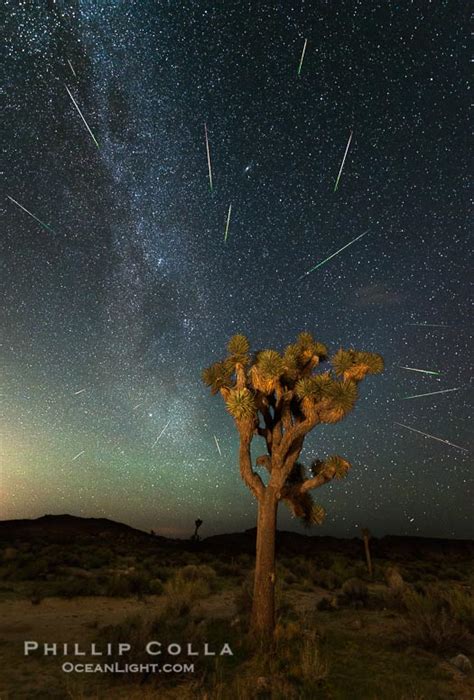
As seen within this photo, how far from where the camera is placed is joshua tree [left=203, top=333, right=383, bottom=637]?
9023mm

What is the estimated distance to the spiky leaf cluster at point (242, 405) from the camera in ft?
30.3

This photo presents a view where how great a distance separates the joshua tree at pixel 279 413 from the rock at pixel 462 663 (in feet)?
10.7

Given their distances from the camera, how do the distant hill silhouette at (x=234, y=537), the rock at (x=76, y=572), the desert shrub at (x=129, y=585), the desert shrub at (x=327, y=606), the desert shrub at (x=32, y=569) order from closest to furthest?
the desert shrub at (x=327, y=606), the desert shrub at (x=129, y=585), the desert shrub at (x=32, y=569), the rock at (x=76, y=572), the distant hill silhouette at (x=234, y=537)

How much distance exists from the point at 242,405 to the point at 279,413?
1149 millimetres

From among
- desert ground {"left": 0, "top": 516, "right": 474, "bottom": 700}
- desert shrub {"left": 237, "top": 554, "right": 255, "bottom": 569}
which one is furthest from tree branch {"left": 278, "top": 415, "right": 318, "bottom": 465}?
desert shrub {"left": 237, "top": 554, "right": 255, "bottom": 569}

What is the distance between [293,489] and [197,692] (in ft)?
13.6

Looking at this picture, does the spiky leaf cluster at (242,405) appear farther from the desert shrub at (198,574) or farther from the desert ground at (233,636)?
the desert shrub at (198,574)

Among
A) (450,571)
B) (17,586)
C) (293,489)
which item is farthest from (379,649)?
(450,571)

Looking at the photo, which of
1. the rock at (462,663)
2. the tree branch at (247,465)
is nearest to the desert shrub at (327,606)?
the rock at (462,663)

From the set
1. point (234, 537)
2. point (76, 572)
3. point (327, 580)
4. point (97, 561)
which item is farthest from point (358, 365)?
point (234, 537)

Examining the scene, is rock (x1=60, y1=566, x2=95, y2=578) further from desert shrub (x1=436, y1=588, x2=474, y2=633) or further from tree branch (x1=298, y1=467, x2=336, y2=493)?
desert shrub (x1=436, y1=588, x2=474, y2=633)

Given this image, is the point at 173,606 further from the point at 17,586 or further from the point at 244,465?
the point at 17,586

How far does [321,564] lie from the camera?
24875 millimetres

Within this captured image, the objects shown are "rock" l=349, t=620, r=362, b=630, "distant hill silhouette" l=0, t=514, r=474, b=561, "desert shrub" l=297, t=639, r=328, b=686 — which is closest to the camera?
"desert shrub" l=297, t=639, r=328, b=686
